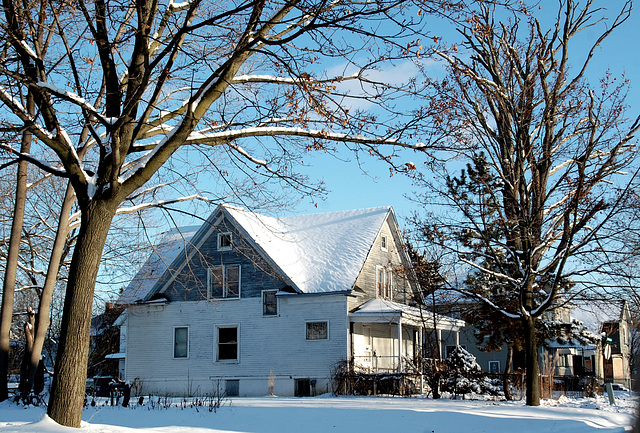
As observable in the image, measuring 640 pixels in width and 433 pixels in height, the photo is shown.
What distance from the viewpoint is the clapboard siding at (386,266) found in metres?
26.4

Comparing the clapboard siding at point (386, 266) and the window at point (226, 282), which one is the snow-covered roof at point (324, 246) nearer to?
the clapboard siding at point (386, 266)

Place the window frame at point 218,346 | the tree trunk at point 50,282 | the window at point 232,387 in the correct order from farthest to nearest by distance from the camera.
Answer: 1. the window frame at point 218,346
2. the window at point 232,387
3. the tree trunk at point 50,282

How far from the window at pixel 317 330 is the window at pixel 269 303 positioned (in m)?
1.75

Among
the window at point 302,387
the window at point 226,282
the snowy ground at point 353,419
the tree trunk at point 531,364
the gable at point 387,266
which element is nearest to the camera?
the snowy ground at point 353,419

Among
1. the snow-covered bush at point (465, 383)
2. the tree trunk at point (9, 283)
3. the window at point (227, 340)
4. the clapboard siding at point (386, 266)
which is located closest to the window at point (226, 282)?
the window at point (227, 340)

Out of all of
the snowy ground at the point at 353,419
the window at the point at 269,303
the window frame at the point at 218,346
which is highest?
the window at the point at 269,303

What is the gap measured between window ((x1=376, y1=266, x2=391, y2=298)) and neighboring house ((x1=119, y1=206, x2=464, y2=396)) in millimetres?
49

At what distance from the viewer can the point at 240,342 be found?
86.3 feet

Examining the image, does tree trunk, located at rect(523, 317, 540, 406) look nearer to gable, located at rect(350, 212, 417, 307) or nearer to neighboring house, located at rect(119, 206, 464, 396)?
neighboring house, located at rect(119, 206, 464, 396)

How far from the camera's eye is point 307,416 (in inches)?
543

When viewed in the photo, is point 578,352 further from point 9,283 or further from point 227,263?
point 9,283

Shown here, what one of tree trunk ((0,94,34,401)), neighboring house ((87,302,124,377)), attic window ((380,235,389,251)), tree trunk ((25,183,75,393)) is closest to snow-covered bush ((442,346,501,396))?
attic window ((380,235,389,251))

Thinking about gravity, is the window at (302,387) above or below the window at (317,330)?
below

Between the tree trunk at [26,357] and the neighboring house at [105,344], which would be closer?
the tree trunk at [26,357]
